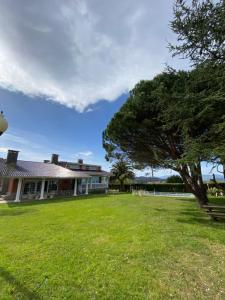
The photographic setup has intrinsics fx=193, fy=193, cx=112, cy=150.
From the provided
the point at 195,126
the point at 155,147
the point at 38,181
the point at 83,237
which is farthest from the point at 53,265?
the point at 38,181

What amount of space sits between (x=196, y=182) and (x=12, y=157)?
22.7 metres

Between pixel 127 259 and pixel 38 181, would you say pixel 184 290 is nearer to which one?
pixel 127 259

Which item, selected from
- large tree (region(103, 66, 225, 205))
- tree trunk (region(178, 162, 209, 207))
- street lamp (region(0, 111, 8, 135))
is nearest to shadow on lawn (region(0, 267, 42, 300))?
street lamp (region(0, 111, 8, 135))

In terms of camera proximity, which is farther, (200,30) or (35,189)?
(35,189)

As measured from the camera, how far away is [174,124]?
10609mm

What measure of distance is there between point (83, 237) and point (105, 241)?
1032mm

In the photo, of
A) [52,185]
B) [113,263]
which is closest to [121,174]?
[52,185]

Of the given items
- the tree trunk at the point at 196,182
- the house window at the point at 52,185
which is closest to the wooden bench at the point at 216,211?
the tree trunk at the point at 196,182

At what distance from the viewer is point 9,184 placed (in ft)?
82.9

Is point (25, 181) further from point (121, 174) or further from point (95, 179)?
point (121, 174)

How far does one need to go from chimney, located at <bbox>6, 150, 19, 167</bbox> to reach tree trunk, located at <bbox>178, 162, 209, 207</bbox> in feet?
69.5

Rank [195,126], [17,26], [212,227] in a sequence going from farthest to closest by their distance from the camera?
[195,126] → [212,227] → [17,26]

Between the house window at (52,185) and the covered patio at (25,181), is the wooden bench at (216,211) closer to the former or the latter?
the covered patio at (25,181)

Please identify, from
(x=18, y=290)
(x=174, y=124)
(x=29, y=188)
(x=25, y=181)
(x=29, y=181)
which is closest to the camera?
(x=18, y=290)
